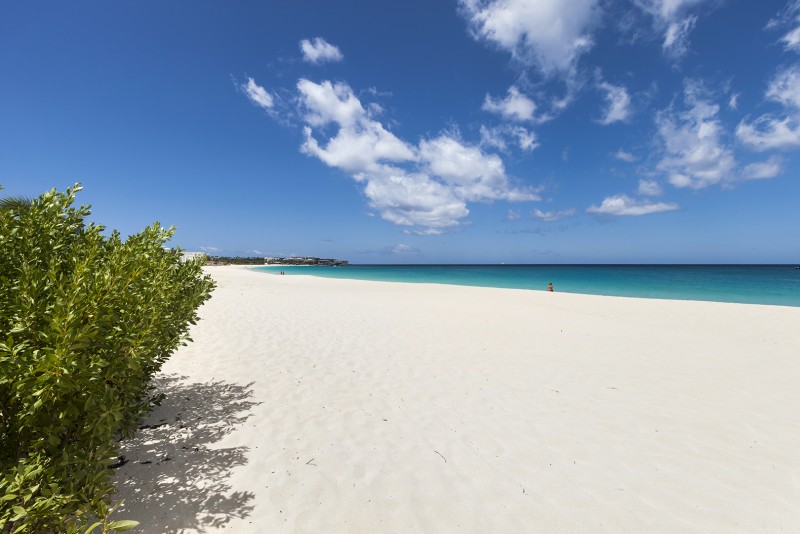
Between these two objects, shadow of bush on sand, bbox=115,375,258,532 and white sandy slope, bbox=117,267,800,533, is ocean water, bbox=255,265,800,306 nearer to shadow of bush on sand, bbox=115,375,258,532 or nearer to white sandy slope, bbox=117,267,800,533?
white sandy slope, bbox=117,267,800,533

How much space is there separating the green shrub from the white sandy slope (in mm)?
1185

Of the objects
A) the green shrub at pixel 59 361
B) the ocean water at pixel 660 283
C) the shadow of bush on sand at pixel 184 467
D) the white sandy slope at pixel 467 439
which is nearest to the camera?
the green shrub at pixel 59 361

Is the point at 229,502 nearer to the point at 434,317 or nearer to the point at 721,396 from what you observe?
the point at 721,396

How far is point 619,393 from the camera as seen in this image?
7.15m

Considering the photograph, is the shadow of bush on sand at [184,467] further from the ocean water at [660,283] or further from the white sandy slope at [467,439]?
the ocean water at [660,283]

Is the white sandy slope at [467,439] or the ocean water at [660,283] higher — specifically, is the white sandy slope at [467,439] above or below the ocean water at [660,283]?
below

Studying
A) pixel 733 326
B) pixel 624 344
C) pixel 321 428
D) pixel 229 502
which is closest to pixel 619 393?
pixel 624 344

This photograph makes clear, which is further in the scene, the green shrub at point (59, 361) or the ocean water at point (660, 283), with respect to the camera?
the ocean water at point (660, 283)

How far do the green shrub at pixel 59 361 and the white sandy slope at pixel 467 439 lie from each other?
1185 millimetres

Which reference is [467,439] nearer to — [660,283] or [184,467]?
[184,467]

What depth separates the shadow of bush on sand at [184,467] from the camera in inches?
139

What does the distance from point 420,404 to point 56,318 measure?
551 cm

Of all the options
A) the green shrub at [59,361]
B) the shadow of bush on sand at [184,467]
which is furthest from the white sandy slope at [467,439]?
the green shrub at [59,361]

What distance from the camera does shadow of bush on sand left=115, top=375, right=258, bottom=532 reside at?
11.6 feet
